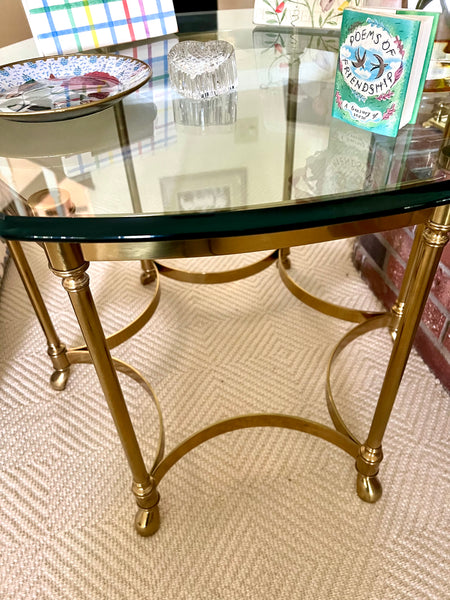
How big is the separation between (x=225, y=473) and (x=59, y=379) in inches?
14.4

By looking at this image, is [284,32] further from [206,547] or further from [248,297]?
[206,547]

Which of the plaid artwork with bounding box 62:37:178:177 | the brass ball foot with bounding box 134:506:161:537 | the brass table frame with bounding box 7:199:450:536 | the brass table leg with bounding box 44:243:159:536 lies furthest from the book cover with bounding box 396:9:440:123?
the brass ball foot with bounding box 134:506:161:537

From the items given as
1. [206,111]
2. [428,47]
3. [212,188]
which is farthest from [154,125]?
[428,47]

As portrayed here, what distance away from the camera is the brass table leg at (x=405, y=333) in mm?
491

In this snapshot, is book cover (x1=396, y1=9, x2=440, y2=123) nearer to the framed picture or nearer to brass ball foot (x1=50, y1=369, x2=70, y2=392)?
the framed picture

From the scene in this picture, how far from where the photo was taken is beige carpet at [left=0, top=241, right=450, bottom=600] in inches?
26.6

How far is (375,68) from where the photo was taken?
48 centimetres

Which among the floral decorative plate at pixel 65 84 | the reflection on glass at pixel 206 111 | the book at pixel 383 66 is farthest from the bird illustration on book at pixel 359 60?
the floral decorative plate at pixel 65 84

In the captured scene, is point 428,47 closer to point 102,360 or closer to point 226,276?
point 102,360

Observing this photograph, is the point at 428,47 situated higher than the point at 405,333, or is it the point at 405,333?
the point at 428,47

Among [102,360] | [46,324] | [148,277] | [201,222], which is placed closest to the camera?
[201,222]

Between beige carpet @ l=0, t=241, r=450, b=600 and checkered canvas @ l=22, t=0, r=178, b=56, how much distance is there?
53cm

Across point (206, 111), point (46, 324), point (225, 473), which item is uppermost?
Result: point (206, 111)

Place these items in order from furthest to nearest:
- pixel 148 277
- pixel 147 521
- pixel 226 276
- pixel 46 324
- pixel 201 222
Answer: pixel 148 277 → pixel 226 276 → pixel 46 324 → pixel 147 521 → pixel 201 222
